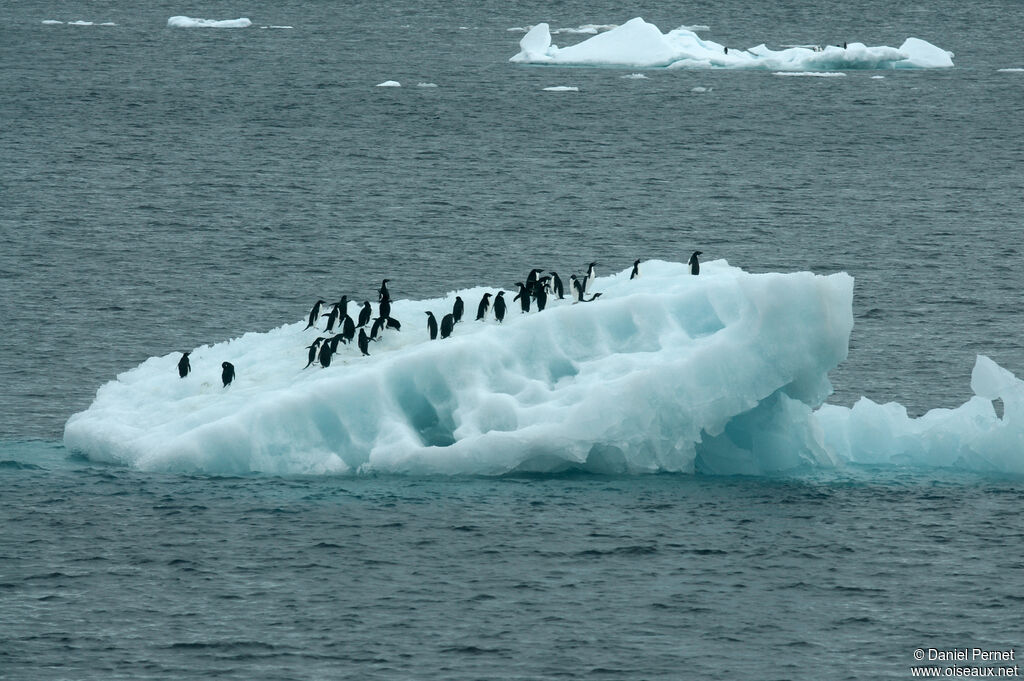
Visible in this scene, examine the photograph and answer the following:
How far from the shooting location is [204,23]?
130750 millimetres

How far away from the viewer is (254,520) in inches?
1170

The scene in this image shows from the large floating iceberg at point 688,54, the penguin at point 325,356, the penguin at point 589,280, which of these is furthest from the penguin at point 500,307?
the large floating iceberg at point 688,54

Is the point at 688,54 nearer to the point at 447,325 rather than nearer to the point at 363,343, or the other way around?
the point at 447,325

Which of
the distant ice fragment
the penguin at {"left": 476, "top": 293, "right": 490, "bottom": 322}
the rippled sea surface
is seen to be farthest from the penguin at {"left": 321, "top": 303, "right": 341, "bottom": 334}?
the distant ice fragment

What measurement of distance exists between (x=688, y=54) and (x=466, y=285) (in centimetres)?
5106

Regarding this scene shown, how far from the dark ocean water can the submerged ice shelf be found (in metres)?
0.67

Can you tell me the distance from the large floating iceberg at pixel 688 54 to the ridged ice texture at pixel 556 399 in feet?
221

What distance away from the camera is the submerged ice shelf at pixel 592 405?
102ft

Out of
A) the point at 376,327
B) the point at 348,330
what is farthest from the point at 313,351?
the point at 376,327

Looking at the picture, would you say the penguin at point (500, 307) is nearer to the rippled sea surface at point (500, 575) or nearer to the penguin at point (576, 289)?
the penguin at point (576, 289)

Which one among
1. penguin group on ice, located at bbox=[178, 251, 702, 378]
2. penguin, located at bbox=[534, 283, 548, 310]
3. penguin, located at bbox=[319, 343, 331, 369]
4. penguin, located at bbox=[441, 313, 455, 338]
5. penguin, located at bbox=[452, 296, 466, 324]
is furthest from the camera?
penguin, located at bbox=[452, 296, 466, 324]

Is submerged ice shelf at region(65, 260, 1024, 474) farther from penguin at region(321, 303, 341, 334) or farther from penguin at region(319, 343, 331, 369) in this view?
penguin at region(321, 303, 341, 334)

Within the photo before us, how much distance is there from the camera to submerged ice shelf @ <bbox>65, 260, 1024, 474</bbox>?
31.1 m

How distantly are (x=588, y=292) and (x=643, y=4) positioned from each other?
117 meters
